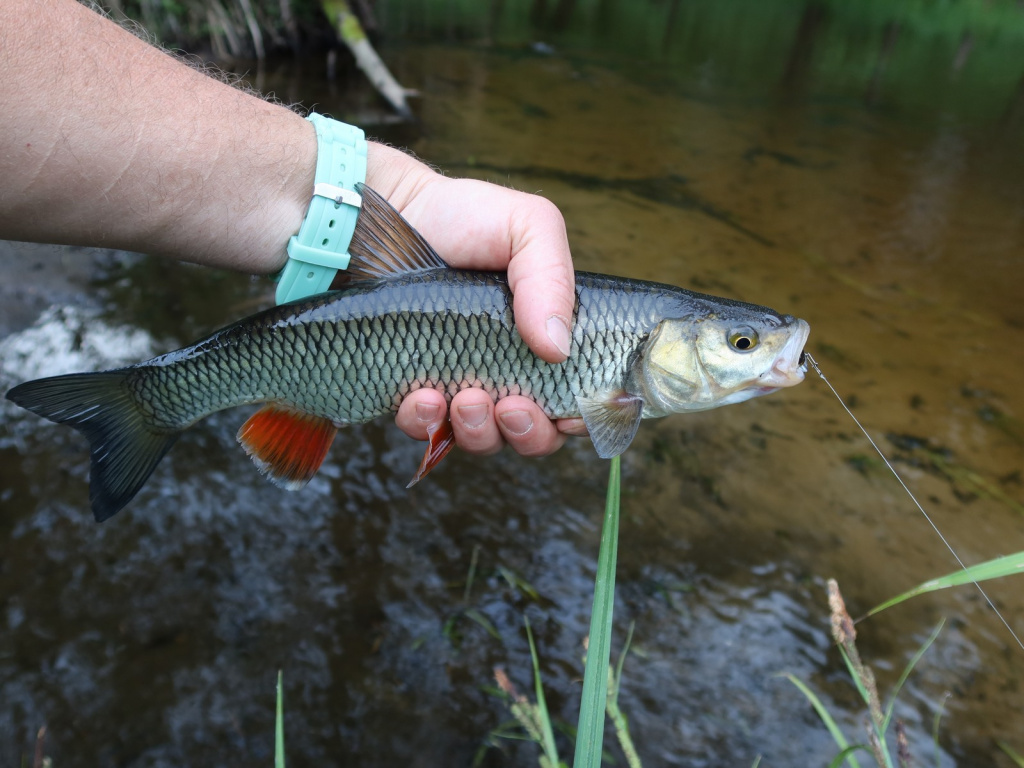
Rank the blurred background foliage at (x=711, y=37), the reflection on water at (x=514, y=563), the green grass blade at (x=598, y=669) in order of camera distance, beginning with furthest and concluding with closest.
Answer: the blurred background foliage at (x=711, y=37)
the reflection on water at (x=514, y=563)
the green grass blade at (x=598, y=669)

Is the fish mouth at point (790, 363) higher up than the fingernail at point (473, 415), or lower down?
higher up

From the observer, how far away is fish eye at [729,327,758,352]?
2584mm

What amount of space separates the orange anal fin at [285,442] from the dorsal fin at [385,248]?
0.60 metres

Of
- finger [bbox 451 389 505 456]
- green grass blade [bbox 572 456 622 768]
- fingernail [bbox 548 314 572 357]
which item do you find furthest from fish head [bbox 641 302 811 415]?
green grass blade [bbox 572 456 622 768]

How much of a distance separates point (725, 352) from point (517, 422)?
2.69 ft

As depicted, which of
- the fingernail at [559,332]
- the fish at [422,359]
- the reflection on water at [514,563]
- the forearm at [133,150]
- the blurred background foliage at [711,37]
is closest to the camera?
the forearm at [133,150]

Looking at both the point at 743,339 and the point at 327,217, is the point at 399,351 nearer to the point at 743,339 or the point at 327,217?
the point at 327,217

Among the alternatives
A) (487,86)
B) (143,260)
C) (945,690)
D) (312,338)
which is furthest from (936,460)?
(487,86)

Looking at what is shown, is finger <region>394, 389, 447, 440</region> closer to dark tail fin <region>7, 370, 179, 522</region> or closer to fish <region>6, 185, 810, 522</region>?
fish <region>6, 185, 810, 522</region>

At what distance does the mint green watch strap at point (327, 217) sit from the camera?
277 cm

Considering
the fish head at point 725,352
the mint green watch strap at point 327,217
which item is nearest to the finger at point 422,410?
the mint green watch strap at point 327,217

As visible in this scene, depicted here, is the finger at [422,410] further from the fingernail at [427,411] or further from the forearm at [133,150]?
the forearm at [133,150]

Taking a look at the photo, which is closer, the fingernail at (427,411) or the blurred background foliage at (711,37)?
the fingernail at (427,411)

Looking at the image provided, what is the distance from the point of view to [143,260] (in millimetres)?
6223
